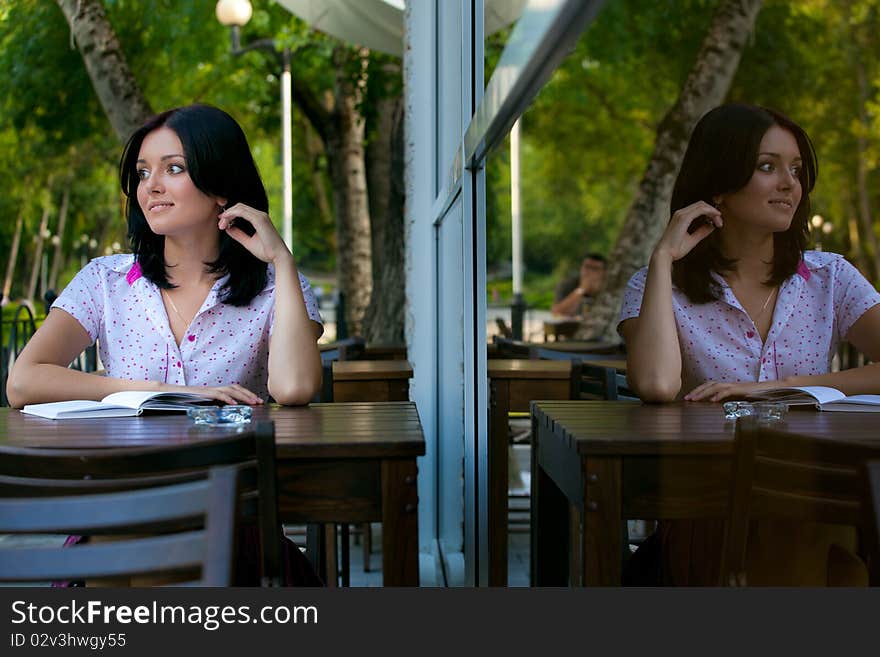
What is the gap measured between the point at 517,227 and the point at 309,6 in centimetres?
401

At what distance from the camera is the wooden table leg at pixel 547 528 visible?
93.0 inches

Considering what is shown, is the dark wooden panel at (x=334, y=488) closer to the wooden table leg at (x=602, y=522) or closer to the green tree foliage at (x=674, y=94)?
the wooden table leg at (x=602, y=522)

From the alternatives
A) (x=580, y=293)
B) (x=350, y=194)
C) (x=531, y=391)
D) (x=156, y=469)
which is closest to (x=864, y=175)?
(x=156, y=469)

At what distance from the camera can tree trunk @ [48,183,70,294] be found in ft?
20.9

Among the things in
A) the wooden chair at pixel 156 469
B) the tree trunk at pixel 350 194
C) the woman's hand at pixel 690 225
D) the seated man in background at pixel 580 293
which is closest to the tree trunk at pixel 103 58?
the tree trunk at pixel 350 194

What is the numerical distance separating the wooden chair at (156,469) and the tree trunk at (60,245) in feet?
15.8

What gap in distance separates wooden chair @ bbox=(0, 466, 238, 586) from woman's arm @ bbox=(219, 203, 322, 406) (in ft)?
4.23

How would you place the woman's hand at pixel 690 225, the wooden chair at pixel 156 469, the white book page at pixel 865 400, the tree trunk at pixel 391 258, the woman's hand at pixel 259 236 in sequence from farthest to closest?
the tree trunk at pixel 391 258, the woman's hand at pixel 259 236, the woman's hand at pixel 690 225, the wooden chair at pixel 156 469, the white book page at pixel 865 400

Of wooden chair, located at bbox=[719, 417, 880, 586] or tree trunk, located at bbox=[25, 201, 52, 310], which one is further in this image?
tree trunk, located at bbox=[25, 201, 52, 310]

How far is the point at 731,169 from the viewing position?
144 cm

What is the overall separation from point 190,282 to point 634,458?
4.65ft

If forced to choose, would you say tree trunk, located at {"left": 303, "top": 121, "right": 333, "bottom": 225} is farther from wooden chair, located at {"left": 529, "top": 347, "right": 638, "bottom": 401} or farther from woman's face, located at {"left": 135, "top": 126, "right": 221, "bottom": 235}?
woman's face, located at {"left": 135, "top": 126, "right": 221, "bottom": 235}

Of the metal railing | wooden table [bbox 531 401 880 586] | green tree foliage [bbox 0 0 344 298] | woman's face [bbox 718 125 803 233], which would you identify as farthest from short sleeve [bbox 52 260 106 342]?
green tree foliage [bbox 0 0 344 298]

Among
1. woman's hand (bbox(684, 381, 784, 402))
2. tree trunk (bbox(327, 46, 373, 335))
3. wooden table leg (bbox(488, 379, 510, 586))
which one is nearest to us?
woman's hand (bbox(684, 381, 784, 402))
